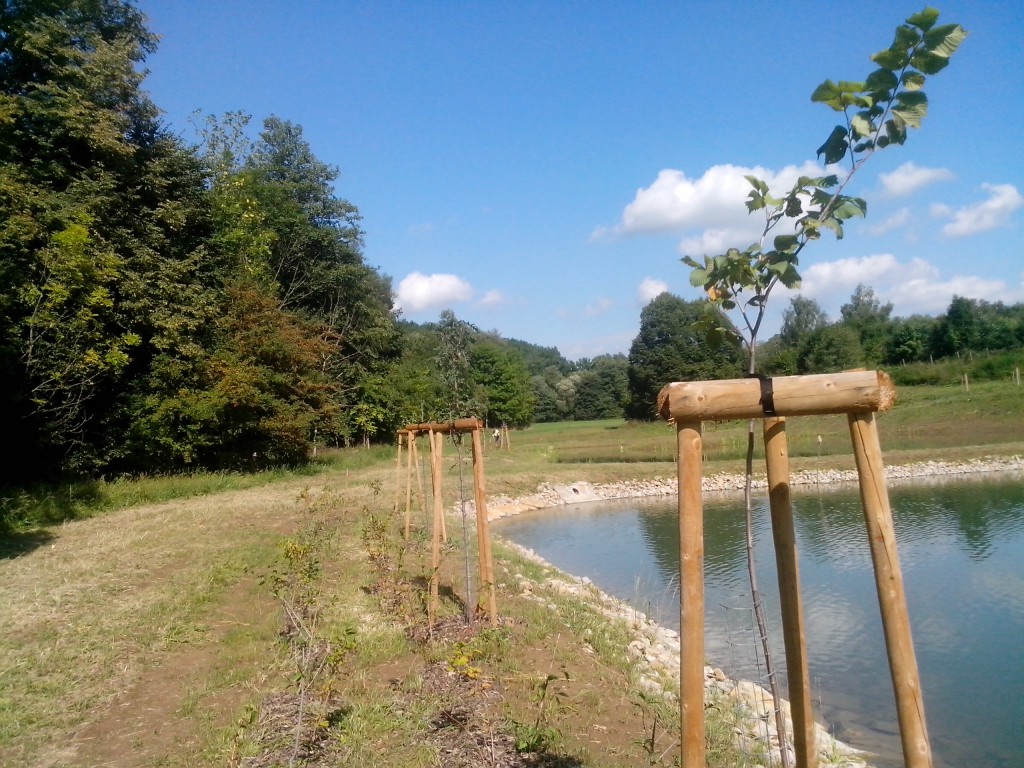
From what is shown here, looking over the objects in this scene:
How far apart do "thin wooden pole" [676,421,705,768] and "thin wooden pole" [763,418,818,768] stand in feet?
1.34

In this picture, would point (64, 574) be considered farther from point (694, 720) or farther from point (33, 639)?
point (694, 720)

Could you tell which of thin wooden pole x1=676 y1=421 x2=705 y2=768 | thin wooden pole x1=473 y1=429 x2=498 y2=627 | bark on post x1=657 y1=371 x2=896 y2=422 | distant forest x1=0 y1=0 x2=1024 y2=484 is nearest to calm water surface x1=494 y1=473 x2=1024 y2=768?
thin wooden pole x1=676 y1=421 x2=705 y2=768

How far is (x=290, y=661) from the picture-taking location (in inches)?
244

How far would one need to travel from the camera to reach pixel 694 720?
8.48ft

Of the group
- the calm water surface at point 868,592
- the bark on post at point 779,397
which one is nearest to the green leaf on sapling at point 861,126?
the bark on post at point 779,397

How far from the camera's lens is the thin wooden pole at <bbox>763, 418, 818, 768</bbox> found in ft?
9.26

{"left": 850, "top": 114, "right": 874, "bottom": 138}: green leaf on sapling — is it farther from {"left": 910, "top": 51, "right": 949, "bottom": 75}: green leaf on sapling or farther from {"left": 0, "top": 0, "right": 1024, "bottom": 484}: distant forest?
{"left": 0, "top": 0, "right": 1024, "bottom": 484}: distant forest

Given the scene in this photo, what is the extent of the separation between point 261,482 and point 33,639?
1562cm

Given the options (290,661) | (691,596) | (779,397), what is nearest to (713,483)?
(290,661)

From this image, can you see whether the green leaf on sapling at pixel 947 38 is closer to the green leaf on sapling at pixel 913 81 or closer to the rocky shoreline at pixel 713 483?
the green leaf on sapling at pixel 913 81

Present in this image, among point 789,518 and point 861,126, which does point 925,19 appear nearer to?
point 861,126

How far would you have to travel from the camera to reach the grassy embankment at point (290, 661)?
4617 mm

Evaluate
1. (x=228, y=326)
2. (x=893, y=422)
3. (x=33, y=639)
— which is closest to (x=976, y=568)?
(x=33, y=639)

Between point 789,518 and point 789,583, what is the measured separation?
25 centimetres
